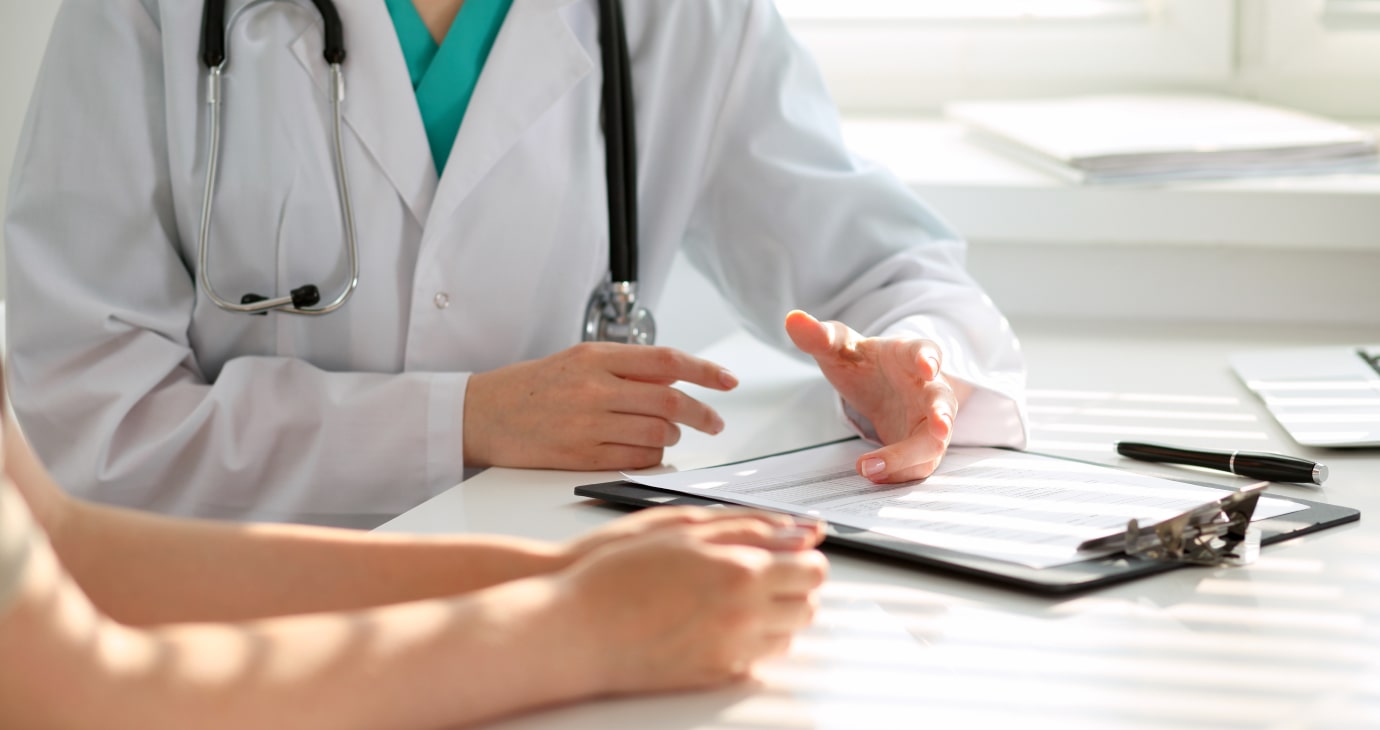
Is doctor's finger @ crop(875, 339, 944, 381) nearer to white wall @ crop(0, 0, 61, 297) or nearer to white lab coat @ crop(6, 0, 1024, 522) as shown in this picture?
white lab coat @ crop(6, 0, 1024, 522)

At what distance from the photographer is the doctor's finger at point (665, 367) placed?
1.05 meters

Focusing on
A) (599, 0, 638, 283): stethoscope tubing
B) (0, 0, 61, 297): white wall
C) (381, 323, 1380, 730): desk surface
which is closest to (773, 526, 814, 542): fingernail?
(381, 323, 1380, 730): desk surface


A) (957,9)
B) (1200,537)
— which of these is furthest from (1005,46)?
(1200,537)

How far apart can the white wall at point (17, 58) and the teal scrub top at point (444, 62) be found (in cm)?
66

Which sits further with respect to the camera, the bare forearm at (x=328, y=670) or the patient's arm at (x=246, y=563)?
the patient's arm at (x=246, y=563)

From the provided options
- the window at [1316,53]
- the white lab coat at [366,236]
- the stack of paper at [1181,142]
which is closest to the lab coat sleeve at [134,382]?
the white lab coat at [366,236]

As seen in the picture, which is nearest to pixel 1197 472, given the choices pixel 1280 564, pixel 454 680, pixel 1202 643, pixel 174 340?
pixel 1280 564

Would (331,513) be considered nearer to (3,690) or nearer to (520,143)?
(520,143)

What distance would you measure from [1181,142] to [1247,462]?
772mm

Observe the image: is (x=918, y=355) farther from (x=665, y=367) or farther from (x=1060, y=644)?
(x=1060, y=644)

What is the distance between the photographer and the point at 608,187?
1.27m

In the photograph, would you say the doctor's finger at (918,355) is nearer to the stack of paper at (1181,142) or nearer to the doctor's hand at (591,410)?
the doctor's hand at (591,410)

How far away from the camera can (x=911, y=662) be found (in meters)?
0.66

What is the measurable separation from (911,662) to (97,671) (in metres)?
0.37
